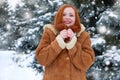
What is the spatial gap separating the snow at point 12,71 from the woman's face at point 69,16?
8.22 feet

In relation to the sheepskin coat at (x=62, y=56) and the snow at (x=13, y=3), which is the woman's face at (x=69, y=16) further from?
the snow at (x=13, y=3)

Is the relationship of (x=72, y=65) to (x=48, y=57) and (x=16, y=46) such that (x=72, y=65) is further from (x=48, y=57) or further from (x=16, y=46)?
(x=16, y=46)

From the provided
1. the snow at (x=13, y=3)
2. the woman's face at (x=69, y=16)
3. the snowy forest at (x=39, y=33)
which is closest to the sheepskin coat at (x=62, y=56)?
the woman's face at (x=69, y=16)

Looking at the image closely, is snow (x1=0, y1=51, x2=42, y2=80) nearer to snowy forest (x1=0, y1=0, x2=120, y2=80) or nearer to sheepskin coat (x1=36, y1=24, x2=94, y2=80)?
snowy forest (x1=0, y1=0, x2=120, y2=80)

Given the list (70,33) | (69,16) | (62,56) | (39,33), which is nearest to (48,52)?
(62,56)

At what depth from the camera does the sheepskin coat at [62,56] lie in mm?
3205

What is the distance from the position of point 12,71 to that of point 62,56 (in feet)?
8.66

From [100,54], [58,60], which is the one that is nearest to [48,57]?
[58,60]

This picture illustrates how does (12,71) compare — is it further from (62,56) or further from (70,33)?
(70,33)

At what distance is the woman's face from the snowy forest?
7.74 feet

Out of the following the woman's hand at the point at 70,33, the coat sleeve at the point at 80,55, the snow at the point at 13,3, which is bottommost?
the coat sleeve at the point at 80,55

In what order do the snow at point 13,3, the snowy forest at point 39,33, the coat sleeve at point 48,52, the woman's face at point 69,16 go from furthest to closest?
the snow at point 13,3, the snowy forest at point 39,33, the woman's face at point 69,16, the coat sleeve at point 48,52

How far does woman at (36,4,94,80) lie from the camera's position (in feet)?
10.5

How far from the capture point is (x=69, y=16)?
3340 mm
